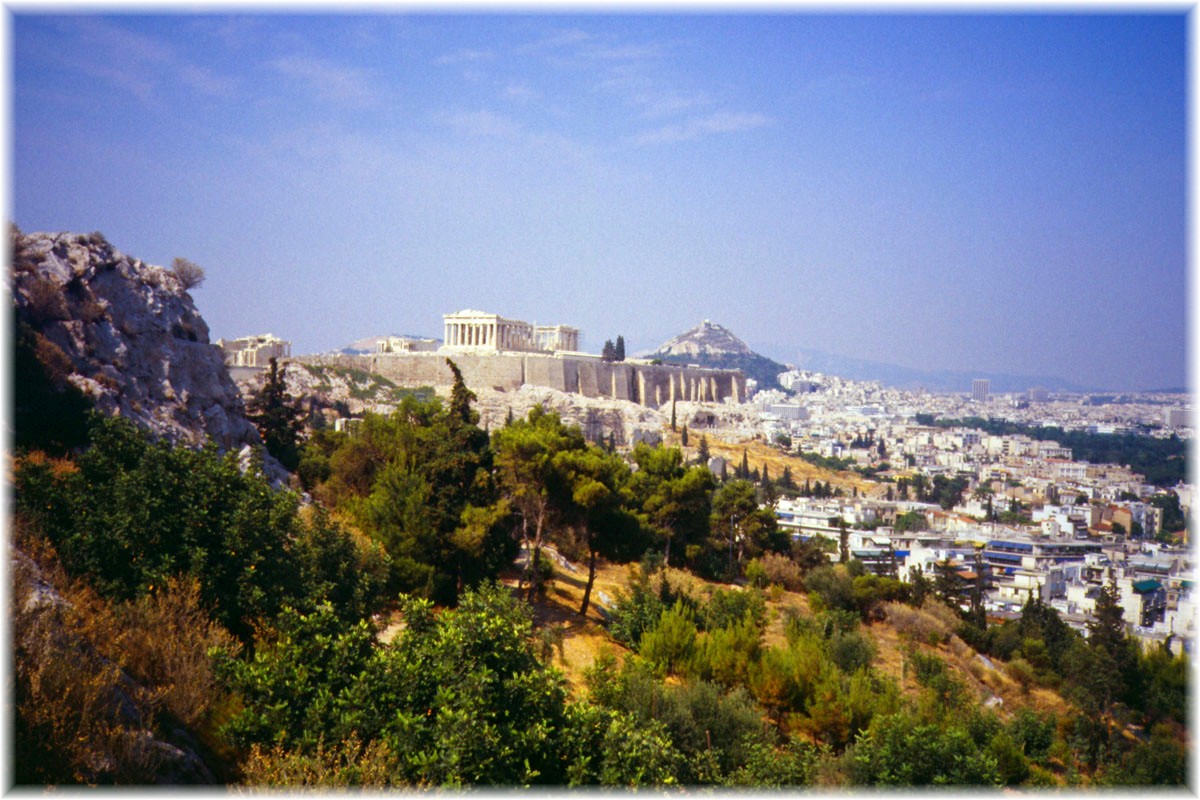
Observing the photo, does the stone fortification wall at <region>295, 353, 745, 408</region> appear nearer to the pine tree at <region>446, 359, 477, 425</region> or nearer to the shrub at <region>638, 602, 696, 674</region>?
the pine tree at <region>446, 359, 477, 425</region>

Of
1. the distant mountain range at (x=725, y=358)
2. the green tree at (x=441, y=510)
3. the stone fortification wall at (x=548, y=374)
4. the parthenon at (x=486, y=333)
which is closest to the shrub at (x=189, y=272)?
the green tree at (x=441, y=510)

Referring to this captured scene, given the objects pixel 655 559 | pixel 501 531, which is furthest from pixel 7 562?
pixel 655 559

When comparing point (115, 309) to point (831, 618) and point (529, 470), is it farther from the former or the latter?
point (831, 618)

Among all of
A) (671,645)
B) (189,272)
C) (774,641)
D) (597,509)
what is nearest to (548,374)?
(189,272)

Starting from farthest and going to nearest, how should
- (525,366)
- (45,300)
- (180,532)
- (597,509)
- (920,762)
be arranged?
(525,366) → (45,300) → (597,509) → (920,762) → (180,532)

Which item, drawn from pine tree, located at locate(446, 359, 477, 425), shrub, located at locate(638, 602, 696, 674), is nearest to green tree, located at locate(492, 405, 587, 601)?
pine tree, located at locate(446, 359, 477, 425)

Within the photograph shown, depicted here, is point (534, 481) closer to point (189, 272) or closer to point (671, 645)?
point (671, 645)

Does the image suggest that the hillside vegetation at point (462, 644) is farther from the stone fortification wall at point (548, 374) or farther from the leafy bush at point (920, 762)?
the stone fortification wall at point (548, 374)
